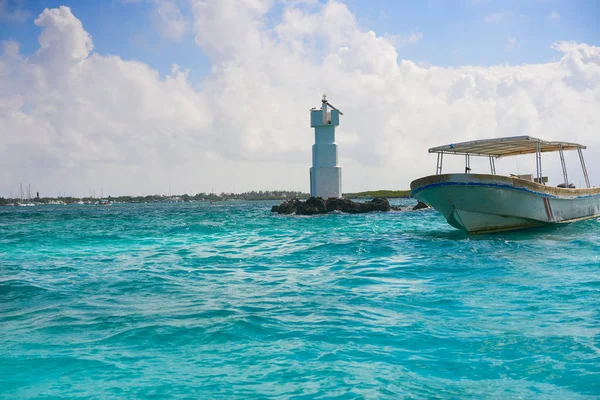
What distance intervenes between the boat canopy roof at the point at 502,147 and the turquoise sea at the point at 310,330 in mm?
6811

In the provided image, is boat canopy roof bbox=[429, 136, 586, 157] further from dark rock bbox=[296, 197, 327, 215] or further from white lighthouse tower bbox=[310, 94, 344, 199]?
white lighthouse tower bbox=[310, 94, 344, 199]

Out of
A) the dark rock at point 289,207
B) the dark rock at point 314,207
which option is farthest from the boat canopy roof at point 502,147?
the dark rock at point 289,207

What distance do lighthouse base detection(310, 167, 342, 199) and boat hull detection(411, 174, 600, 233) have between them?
2573cm

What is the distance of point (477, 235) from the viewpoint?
18312 mm

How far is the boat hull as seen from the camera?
1719 cm

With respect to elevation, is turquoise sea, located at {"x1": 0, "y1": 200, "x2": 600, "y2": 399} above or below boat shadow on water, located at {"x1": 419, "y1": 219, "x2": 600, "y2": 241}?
below

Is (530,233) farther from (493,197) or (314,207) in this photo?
(314,207)

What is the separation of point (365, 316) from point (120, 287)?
198 inches

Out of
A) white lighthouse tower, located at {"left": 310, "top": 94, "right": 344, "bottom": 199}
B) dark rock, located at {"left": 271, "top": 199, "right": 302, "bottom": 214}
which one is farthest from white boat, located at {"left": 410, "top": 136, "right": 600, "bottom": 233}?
dark rock, located at {"left": 271, "top": 199, "right": 302, "bottom": 214}

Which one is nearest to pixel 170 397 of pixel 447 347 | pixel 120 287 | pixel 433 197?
pixel 447 347

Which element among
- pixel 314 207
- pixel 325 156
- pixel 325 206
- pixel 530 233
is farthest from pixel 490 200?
pixel 325 156

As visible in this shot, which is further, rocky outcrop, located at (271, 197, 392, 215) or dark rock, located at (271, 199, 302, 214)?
dark rock, located at (271, 199, 302, 214)

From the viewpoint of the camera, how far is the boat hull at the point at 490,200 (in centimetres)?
1719

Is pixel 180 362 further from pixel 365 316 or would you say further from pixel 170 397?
pixel 365 316
